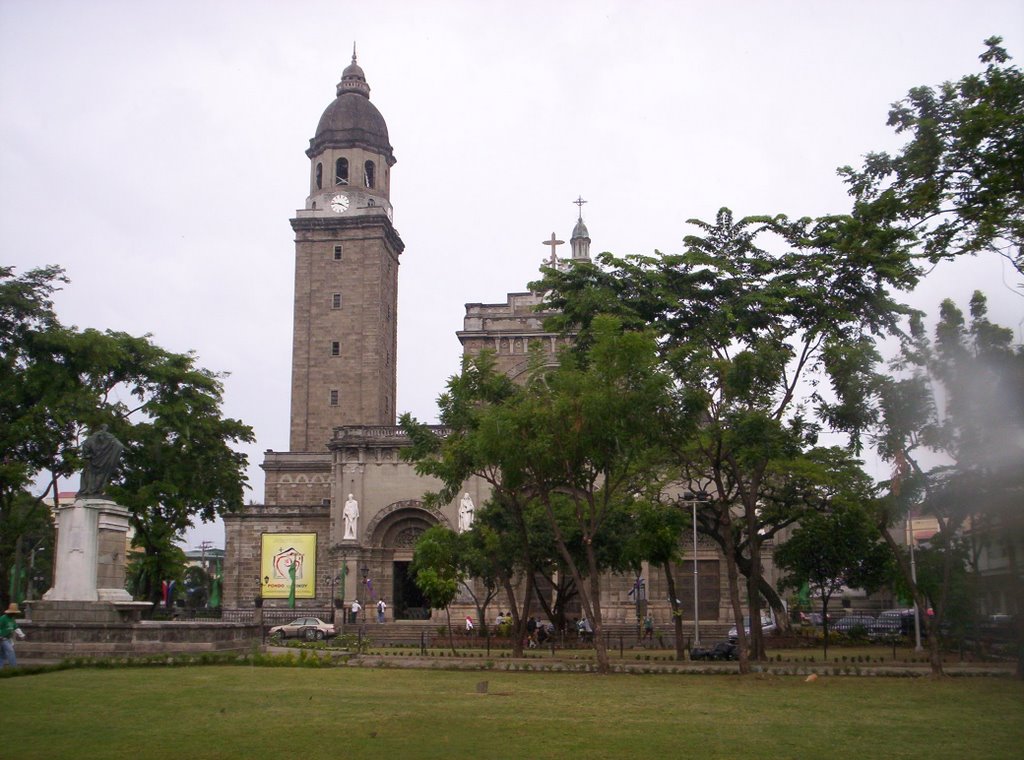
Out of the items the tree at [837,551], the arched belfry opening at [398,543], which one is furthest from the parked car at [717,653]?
the arched belfry opening at [398,543]

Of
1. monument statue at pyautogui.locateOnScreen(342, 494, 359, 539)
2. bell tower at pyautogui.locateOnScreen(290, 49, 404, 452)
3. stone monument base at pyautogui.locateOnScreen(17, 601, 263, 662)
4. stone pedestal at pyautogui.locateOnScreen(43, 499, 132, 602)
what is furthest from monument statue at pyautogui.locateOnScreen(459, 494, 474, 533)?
stone pedestal at pyautogui.locateOnScreen(43, 499, 132, 602)

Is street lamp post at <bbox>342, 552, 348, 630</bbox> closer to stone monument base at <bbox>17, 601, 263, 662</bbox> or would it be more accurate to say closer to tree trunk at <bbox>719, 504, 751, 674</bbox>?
stone monument base at <bbox>17, 601, 263, 662</bbox>

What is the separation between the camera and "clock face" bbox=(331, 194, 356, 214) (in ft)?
205

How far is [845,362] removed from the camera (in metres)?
24.0

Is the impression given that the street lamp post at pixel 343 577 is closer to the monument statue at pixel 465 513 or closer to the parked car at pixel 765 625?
the monument statue at pixel 465 513

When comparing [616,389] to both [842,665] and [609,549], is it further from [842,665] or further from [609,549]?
[609,549]

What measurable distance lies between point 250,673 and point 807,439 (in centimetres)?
1436

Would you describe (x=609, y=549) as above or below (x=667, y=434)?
below

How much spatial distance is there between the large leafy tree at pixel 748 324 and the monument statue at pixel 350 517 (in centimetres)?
2450

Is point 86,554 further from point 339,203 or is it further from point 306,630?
point 339,203

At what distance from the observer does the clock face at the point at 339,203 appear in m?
62.5

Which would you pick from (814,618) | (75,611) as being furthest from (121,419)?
(814,618)

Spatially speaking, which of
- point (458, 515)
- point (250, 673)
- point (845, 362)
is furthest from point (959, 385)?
point (458, 515)

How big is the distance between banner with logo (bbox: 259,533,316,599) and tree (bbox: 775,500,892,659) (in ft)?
85.8
